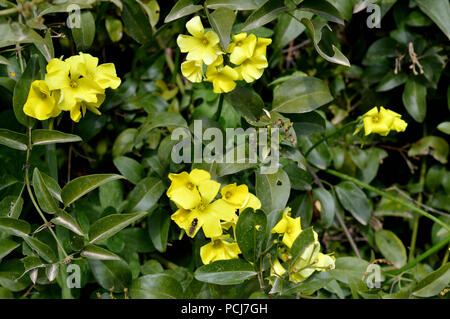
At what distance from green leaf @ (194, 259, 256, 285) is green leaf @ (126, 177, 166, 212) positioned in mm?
226

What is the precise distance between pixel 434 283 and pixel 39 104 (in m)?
0.90

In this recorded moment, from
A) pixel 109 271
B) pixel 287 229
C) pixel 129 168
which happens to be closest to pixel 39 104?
pixel 129 168

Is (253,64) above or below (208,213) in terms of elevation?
above

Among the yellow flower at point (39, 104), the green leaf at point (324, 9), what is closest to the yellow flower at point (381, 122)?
the green leaf at point (324, 9)

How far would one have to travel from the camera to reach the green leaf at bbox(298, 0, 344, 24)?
0.90 metres

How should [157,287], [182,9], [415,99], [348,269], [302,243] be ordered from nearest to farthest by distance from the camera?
1. [302,243]
2. [182,9]
3. [157,287]
4. [348,269]
5. [415,99]

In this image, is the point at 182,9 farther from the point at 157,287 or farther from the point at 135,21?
the point at 157,287

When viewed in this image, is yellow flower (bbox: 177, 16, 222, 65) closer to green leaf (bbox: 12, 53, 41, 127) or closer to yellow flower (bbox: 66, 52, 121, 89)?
yellow flower (bbox: 66, 52, 121, 89)

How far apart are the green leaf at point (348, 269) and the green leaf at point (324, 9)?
22.9 inches

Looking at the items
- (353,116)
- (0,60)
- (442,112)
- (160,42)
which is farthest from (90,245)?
(442,112)

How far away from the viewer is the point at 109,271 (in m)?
1.01

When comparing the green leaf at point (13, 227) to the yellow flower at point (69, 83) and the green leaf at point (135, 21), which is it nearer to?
the yellow flower at point (69, 83)

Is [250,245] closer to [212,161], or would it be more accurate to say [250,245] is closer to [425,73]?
[212,161]

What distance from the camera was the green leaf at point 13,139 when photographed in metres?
0.87
